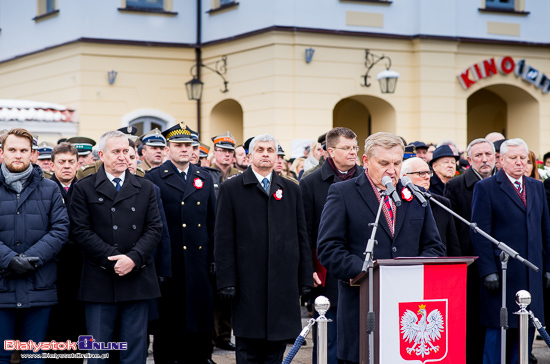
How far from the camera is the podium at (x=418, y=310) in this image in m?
4.95

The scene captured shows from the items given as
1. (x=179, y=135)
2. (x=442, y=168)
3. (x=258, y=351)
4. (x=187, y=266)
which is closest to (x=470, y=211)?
(x=442, y=168)

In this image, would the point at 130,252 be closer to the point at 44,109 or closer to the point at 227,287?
the point at 227,287

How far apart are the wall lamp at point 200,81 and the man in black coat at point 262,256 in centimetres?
1228

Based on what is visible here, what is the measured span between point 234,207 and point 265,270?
560 millimetres

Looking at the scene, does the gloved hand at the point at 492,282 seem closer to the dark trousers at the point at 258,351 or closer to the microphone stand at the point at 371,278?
the dark trousers at the point at 258,351

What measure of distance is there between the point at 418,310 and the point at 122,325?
2736mm

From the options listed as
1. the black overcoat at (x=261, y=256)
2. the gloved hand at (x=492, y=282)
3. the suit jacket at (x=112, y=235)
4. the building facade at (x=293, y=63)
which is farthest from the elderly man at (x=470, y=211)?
the building facade at (x=293, y=63)

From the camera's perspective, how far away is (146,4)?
20391 millimetres

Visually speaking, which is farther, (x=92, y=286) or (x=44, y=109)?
(x=44, y=109)

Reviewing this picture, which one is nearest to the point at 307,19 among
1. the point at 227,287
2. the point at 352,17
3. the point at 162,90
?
the point at 352,17

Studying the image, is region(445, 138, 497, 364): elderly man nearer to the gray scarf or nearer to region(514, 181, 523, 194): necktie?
region(514, 181, 523, 194): necktie

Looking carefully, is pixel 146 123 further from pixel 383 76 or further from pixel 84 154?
pixel 84 154

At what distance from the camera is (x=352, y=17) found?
1861cm

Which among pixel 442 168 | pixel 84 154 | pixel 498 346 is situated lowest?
pixel 498 346
